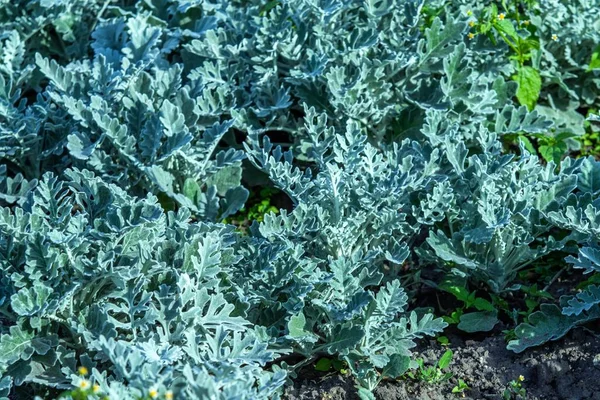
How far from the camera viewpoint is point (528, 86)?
5.32 m

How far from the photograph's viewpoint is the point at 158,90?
496cm

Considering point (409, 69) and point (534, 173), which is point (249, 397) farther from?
point (409, 69)

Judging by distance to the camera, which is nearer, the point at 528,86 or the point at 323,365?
the point at 323,365

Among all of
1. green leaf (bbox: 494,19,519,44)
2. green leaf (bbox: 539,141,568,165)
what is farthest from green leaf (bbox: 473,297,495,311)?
green leaf (bbox: 494,19,519,44)

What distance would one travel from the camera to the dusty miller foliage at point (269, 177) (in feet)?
12.8

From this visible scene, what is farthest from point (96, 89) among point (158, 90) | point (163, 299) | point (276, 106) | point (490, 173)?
point (490, 173)

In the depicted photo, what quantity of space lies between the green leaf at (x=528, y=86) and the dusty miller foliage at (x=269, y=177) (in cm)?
9

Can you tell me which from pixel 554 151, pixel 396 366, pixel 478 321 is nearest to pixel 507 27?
pixel 554 151

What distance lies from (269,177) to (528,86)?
161cm

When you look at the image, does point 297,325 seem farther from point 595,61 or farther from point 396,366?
point 595,61

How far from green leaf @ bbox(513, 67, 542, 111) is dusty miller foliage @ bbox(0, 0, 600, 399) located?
0.09 m

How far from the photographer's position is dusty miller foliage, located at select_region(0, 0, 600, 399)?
390 centimetres

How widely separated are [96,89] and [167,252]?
1192mm

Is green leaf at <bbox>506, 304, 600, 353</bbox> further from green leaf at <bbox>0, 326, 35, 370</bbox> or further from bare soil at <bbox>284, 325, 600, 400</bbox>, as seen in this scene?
green leaf at <bbox>0, 326, 35, 370</bbox>
